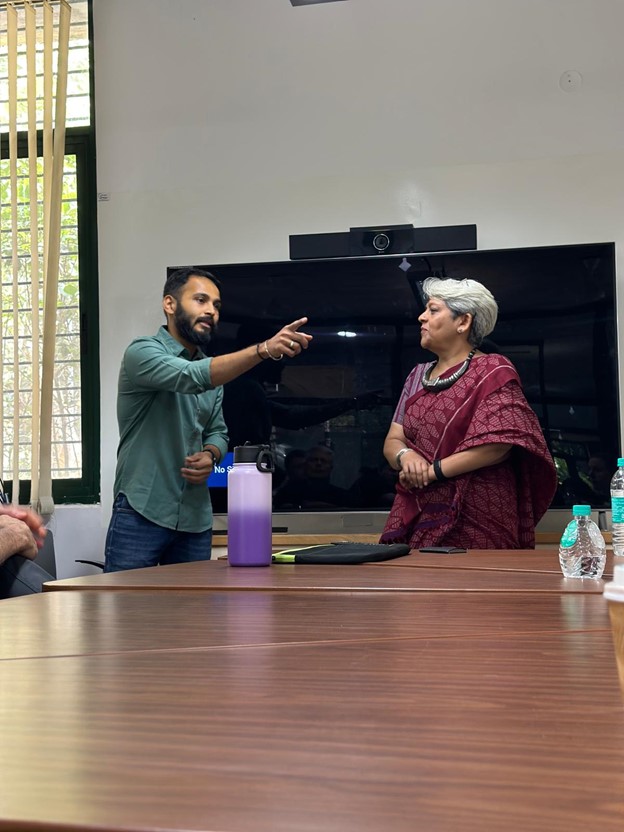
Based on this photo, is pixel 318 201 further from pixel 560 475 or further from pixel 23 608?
pixel 23 608

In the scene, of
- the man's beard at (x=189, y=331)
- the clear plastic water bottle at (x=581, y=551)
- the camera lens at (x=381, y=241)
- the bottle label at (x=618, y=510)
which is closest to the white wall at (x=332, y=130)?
the camera lens at (x=381, y=241)

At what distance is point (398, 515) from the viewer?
97.0 inches

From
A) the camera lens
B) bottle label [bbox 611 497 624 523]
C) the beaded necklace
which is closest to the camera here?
bottle label [bbox 611 497 624 523]

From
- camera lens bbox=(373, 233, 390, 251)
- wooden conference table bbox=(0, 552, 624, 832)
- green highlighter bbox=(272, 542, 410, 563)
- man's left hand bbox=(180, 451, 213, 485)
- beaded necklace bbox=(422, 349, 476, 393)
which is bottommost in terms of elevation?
green highlighter bbox=(272, 542, 410, 563)

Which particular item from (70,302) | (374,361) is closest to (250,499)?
(374,361)

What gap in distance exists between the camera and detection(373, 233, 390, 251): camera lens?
139 inches

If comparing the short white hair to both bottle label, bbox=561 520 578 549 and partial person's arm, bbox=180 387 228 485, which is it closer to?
partial person's arm, bbox=180 387 228 485

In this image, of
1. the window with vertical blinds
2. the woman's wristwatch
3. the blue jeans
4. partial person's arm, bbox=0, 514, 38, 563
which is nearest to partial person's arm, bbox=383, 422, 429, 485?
the woman's wristwatch

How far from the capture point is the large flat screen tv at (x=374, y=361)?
3.38 m

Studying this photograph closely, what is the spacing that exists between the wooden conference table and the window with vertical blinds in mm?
3112

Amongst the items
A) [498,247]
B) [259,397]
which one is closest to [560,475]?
[498,247]

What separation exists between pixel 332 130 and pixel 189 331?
1.31 metres

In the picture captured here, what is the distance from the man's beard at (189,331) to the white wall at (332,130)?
84 cm

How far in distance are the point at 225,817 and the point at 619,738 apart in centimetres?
20
